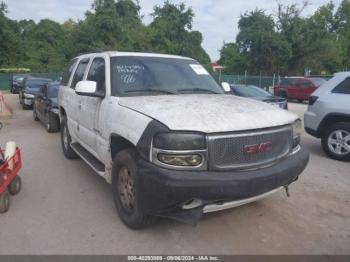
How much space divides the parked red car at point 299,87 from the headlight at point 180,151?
2038cm

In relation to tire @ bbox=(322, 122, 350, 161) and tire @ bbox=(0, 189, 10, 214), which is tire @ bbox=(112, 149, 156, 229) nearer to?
tire @ bbox=(0, 189, 10, 214)

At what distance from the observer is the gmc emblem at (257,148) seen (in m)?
3.11

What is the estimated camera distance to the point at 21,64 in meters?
44.9

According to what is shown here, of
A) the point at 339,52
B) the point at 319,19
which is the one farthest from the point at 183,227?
the point at 319,19

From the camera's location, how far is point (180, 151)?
2904 millimetres

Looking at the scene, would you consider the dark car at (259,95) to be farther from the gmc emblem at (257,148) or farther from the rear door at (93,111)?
the gmc emblem at (257,148)

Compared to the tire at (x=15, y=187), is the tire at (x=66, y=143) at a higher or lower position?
higher

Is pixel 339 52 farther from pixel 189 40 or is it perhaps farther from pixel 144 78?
pixel 144 78

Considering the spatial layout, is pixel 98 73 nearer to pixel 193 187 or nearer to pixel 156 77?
pixel 156 77

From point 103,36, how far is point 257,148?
39099 mm

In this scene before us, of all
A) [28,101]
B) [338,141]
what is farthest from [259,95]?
[28,101]

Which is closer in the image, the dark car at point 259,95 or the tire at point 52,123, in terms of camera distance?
the tire at point 52,123

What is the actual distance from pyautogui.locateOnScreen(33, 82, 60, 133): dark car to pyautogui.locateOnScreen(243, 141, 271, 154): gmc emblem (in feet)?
24.4

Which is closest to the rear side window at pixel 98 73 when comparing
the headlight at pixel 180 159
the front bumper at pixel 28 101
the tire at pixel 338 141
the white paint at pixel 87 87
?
the white paint at pixel 87 87
